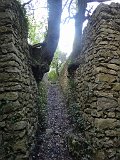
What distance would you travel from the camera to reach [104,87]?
5434mm

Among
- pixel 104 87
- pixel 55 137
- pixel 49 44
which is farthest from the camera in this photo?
pixel 49 44

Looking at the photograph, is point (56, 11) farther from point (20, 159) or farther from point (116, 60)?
point (20, 159)

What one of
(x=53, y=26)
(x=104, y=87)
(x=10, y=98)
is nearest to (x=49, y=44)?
(x=53, y=26)

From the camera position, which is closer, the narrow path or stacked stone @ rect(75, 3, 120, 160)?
stacked stone @ rect(75, 3, 120, 160)

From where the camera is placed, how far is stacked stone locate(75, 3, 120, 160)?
5.13 metres

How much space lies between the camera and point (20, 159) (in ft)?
14.2

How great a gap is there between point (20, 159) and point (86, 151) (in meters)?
1.70

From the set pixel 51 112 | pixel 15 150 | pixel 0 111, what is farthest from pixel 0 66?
pixel 51 112

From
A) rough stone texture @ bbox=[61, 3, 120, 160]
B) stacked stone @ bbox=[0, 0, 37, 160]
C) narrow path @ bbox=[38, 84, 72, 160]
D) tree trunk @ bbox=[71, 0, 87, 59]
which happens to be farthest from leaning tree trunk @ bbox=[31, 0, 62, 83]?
stacked stone @ bbox=[0, 0, 37, 160]

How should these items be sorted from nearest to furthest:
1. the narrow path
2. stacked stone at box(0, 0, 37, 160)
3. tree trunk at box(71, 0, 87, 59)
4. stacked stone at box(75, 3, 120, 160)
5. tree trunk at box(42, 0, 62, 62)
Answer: stacked stone at box(0, 0, 37, 160) → stacked stone at box(75, 3, 120, 160) → the narrow path → tree trunk at box(42, 0, 62, 62) → tree trunk at box(71, 0, 87, 59)

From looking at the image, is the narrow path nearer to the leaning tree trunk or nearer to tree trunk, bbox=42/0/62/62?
the leaning tree trunk

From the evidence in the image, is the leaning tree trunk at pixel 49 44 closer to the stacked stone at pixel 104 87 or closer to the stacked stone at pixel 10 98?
the stacked stone at pixel 104 87

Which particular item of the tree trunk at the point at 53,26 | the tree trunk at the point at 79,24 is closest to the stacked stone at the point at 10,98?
the tree trunk at the point at 53,26

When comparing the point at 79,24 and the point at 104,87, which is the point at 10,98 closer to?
the point at 104,87
